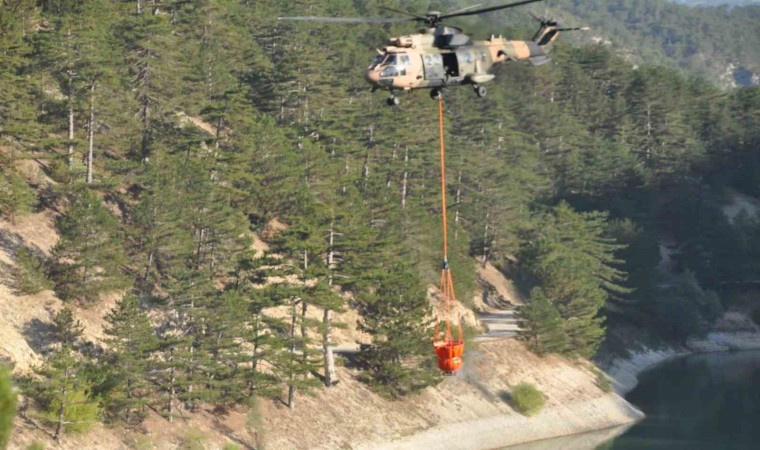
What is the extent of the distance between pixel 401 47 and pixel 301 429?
34.0 meters

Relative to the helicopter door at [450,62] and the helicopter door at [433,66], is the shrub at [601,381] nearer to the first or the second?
the helicopter door at [450,62]

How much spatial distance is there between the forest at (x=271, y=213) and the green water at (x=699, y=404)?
19.8ft

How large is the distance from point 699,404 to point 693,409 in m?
2.48

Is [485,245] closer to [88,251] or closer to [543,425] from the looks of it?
[543,425]

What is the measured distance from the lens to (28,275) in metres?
60.0

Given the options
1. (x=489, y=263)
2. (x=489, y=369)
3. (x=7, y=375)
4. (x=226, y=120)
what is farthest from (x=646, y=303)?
(x=7, y=375)

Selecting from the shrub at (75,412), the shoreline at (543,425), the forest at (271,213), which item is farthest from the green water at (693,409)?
the shrub at (75,412)

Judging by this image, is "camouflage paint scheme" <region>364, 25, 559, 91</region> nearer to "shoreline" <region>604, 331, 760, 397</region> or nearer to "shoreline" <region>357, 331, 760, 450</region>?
"shoreline" <region>357, 331, 760, 450</region>

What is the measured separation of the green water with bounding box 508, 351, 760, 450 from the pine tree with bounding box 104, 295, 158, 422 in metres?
30.3

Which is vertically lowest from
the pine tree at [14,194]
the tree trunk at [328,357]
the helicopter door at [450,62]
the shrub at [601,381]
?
the shrub at [601,381]

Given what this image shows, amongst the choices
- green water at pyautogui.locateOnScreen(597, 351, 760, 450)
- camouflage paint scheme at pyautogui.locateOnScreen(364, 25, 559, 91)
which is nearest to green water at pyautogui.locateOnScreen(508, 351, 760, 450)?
green water at pyautogui.locateOnScreen(597, 351, 760, 450)

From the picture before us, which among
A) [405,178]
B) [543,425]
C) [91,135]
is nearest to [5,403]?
[91,135]

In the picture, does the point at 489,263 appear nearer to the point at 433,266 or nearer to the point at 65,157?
the point at 433,266

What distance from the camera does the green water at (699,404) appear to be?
8275 centimetres
